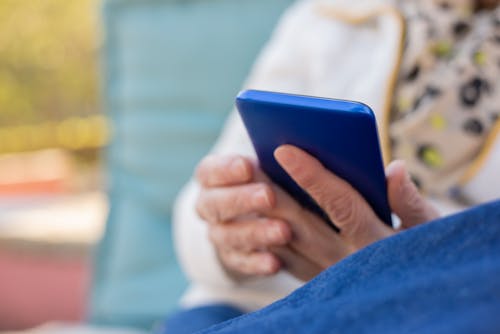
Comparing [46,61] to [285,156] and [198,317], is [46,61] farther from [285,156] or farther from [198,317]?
[285,156]

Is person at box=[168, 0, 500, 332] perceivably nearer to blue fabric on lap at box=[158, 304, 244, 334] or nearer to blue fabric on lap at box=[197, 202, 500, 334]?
blue fabric on lap at box=[158, 304, 244, 334]

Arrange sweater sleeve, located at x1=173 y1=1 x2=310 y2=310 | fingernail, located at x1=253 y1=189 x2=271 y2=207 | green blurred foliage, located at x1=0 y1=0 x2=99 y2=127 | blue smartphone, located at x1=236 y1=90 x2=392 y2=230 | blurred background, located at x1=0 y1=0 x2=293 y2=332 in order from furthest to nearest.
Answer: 1. green blurred foliage, located at x1=0 y1=0 x2=99 y2=127
2. blurred background, located at x1=0 y1=0 x2=293 y2=332
3. sweater sleeve, located at x1=173 y1=1 x2=310 y2=310
4. fingernail, located at x1=253 y1=189 x2=271 y2=207
5. blue smartphone, located at x1=236 y1=90 x2=392 y2=230

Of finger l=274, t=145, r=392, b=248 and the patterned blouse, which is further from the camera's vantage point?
the patterned blouse

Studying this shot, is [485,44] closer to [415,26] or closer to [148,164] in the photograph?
[415,26]

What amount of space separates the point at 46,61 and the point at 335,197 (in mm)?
4129

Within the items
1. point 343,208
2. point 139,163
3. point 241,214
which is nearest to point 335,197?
point 343,208

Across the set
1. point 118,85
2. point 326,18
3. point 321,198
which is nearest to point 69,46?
point 118,85

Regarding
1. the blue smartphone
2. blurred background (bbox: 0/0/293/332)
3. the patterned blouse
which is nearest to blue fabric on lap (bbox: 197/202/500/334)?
the blue smartphone

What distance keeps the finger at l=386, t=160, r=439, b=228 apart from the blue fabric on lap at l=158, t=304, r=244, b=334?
16 cm

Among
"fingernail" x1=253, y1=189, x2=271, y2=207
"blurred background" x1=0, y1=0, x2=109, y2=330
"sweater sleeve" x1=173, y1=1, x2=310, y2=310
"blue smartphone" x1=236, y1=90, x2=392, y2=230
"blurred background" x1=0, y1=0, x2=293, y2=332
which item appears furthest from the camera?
"blurred background" x1=0, y1=0, x2=109, y2=330

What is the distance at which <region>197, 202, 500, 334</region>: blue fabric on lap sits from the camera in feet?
0.91

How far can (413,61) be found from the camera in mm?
722

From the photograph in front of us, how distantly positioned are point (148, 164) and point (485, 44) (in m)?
0.57

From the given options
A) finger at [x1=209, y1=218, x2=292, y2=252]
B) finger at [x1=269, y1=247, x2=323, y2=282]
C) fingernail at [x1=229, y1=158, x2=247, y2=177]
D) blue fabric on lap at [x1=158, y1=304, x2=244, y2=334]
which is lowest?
blue fabric on lap at [x1=158, y1=304, x2=244, y2=334]
